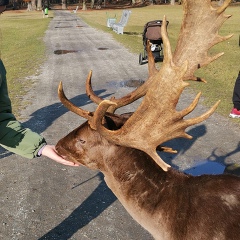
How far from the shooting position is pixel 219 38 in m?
3.77

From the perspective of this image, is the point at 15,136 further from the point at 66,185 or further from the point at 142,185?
the point at 66,185

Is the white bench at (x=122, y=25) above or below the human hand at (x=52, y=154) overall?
below

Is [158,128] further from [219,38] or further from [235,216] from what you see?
[219,38]

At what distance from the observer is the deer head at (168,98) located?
2.99m

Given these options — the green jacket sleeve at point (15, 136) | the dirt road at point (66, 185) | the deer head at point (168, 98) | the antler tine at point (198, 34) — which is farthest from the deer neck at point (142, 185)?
the dirt road at point (66, 185)

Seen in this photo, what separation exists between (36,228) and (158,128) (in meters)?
2.36

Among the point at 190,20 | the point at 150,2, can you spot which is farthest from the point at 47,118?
the point at 150,2

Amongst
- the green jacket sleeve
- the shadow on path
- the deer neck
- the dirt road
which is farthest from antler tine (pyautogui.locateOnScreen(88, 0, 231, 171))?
the shadow on path

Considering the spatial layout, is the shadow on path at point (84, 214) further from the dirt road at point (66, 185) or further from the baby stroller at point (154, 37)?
the baby stroller at point (154, 37)

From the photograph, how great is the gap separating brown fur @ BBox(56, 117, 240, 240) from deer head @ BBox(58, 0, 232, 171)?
0.17m

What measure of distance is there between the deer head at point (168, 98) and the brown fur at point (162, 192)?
17cm

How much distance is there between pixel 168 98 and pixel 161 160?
533 mm

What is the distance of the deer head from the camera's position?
299 centimetres

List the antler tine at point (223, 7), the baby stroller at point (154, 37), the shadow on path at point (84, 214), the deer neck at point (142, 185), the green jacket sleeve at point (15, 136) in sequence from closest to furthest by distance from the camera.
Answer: the deer neck at point (142, 185)
the antler tine at point (223, 7)
the green jacket sleeve at point (15, 136)
the shadow on path at point (84, 214)
the baby stroller at point (154, 37)
